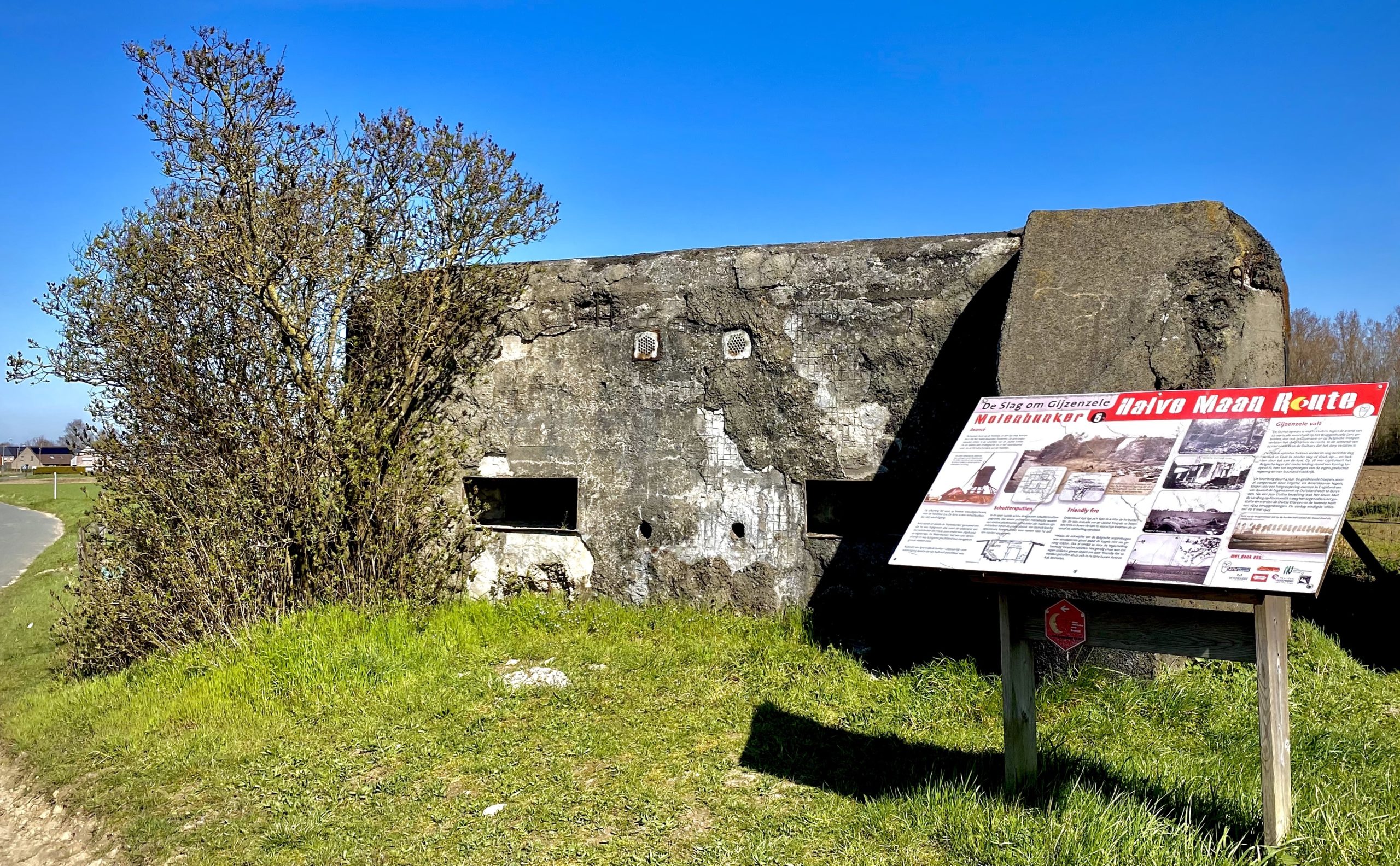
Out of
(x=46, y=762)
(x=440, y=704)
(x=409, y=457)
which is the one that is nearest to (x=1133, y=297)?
(x=440, y=704)

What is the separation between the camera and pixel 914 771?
3754mm

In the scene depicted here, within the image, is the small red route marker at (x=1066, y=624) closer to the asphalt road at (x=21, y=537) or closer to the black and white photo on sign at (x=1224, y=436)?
the black and white photo on sign at (x=1224, y=436)

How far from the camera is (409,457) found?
256 inches

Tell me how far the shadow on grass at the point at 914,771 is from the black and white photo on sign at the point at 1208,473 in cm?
109

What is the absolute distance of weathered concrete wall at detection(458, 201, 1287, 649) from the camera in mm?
4602

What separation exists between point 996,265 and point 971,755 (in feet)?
9.31

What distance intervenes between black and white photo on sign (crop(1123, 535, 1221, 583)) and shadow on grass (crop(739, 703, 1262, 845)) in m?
0.91

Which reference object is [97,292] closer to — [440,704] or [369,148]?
[369,148]

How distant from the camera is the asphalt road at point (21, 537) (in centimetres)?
1257

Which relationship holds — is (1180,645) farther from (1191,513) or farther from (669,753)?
(669,753)

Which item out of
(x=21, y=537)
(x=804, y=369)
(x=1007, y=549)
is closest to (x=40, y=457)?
(x=21, y=537)

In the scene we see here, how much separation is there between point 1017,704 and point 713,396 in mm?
3170

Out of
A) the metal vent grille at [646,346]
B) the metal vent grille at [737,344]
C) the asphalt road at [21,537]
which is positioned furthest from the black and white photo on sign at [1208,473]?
the asphalt road at [21,537]

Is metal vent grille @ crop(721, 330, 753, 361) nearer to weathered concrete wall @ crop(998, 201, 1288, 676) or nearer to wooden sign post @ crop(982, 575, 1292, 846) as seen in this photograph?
weathered concrete wall @ crop(998, 201, 1288, 676)
